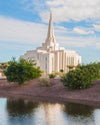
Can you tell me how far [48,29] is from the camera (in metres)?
80.6

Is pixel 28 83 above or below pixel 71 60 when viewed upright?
below

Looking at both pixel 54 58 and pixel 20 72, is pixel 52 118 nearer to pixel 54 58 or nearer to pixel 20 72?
pixel 20 72

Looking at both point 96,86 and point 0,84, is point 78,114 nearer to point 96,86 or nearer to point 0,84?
point 96,86

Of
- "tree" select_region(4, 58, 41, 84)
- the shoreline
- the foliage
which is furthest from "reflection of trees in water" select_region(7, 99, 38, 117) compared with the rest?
"tree" select_region(4, 58, 41, 84)

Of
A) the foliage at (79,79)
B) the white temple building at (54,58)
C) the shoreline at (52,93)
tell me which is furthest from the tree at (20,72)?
the white temple building at (54,58)

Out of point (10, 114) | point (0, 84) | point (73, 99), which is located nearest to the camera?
point (10, 114)

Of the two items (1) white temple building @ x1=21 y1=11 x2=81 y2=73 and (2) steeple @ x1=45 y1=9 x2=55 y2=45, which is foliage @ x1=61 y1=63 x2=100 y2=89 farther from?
(2) steeple @ x1=45 y1=9 x2=55 y2=45

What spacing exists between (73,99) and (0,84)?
18.4 meters

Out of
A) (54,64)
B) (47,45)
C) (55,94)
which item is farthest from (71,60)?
(55,94)

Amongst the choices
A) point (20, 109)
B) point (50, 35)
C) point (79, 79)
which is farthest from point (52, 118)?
point (50, 35)

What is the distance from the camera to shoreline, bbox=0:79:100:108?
1111 inches

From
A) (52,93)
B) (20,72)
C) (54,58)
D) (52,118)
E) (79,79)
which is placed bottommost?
(52,118)

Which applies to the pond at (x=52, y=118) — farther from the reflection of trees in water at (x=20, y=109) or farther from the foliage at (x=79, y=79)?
the foliage at (x=79, y=79)

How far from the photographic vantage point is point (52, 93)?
32938 mm
